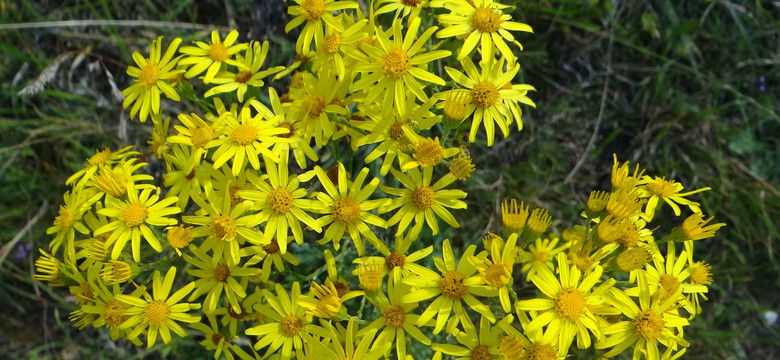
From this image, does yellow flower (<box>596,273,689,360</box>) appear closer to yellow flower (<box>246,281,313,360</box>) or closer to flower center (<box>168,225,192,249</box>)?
yellow flower (<box>246,281,313,360</box>)

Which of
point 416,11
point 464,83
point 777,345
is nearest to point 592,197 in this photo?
point 464,83

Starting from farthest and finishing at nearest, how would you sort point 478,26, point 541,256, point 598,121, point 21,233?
point 598,121
point 21,233
point 541,256
point 478,26

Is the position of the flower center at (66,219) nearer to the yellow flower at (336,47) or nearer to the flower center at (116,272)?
the flower center at (116,272)

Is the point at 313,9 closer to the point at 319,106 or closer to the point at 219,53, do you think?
the point at 319,106

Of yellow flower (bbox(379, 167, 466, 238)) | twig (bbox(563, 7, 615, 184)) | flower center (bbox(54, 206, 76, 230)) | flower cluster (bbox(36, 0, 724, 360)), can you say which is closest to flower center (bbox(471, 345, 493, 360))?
flower cluster (bbox(36, 0, 724, 360))

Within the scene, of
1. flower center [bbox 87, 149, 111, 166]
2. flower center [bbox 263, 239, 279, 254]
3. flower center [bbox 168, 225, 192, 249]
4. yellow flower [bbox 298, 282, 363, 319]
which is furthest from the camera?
flower center [bbox 87, 149, 111, 166]

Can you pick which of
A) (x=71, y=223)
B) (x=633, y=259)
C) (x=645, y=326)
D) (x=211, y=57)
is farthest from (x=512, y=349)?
(x=71, y=223)

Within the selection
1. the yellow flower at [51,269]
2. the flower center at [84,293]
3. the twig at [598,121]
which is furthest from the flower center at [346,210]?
the twig at [598,121]
